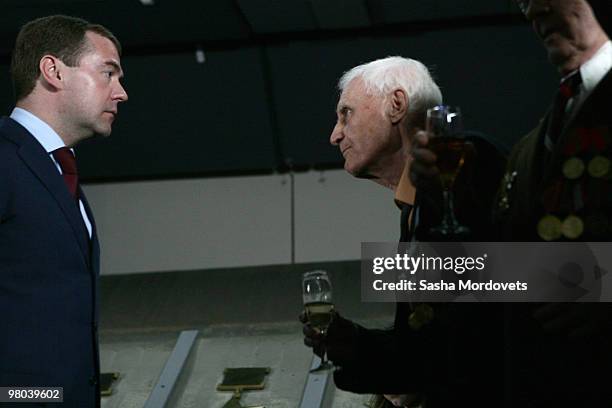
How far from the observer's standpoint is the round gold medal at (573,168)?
164cm

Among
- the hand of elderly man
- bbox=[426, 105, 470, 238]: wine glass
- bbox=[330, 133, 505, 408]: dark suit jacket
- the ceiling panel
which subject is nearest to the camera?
bbox=[426, 105, 470, 238]: wine glass

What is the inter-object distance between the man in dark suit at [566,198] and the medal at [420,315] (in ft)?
0.72

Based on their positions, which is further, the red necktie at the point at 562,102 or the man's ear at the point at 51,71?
the man's ear at the point at 51,71

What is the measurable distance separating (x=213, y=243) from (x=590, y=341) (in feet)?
17.1

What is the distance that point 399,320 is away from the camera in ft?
7.11

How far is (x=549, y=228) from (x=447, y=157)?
0.21 m

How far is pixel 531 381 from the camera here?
1701 millimetres

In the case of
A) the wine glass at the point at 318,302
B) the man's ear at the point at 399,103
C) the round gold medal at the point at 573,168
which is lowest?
the wine glass at the point at 318,302

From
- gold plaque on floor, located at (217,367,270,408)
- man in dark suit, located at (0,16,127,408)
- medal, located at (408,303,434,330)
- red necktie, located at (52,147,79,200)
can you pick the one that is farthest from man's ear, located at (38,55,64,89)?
gold plaque on floor, located at (217,367,270,408)

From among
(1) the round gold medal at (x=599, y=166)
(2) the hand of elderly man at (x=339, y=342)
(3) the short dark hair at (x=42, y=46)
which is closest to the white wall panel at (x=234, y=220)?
(3) the short dark hair at (x=42, y=46)

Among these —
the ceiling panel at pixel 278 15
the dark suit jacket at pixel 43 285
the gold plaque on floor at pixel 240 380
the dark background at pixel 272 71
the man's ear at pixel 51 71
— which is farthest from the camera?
the dark background at pixel 272 71

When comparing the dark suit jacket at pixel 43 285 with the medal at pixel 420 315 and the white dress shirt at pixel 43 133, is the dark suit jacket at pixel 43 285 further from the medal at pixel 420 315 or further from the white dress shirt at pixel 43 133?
the medal at pixel 420 315

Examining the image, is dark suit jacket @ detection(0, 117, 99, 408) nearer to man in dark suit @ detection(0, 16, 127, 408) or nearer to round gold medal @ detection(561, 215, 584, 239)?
man in dark suit @ detection(0, 16, 127, 408)

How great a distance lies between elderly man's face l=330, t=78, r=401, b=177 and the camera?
2762 millimetres
